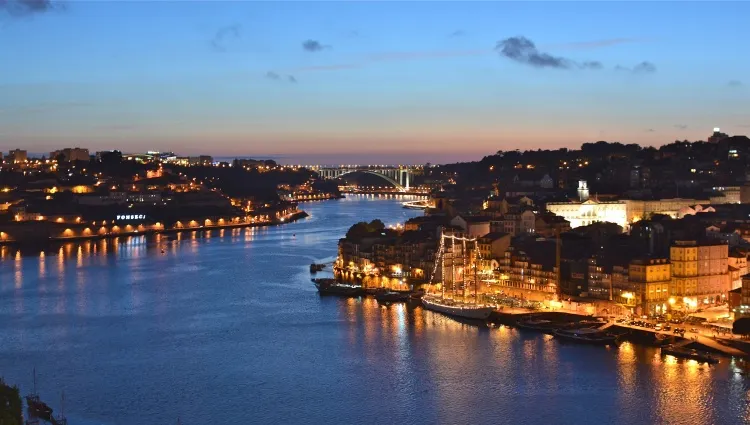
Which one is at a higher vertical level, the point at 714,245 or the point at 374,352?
the point at 714,245

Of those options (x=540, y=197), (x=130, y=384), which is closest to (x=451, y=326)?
(x=130, y=384)

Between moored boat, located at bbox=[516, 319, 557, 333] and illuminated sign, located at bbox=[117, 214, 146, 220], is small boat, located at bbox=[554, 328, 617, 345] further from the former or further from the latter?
illuminated sign, located at bbox=[117, 214, 146, 220]

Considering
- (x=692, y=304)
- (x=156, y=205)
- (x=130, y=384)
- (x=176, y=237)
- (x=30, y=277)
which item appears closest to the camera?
(x=130, y=384)

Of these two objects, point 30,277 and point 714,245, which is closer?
point 714,245

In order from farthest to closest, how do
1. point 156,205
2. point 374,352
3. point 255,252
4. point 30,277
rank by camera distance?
point 156,205, point 255,252, point 30,277, point 374,352

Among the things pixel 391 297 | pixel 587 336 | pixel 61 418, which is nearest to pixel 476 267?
pixel 391 297

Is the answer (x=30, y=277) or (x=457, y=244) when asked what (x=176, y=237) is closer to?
(x=30, y=277)

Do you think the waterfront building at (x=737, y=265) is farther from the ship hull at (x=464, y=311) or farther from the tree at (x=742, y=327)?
the ship hull at (x=464, y=311)
